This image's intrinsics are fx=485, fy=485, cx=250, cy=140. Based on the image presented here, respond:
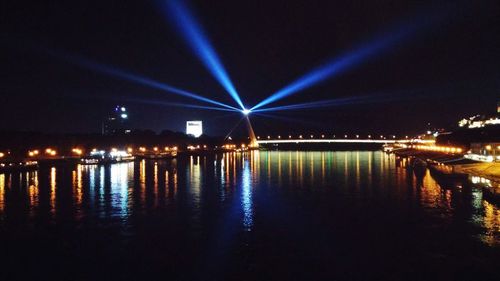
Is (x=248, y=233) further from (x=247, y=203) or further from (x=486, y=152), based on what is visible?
(x=486, y=152)

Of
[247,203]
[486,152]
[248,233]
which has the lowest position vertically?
[248,233]

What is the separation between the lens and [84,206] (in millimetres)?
16938

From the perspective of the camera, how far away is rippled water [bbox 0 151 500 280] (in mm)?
9242

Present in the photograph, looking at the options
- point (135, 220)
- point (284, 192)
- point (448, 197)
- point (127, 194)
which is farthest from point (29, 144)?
point (448, 197)

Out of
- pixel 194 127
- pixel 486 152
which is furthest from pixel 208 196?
pixel 194 127

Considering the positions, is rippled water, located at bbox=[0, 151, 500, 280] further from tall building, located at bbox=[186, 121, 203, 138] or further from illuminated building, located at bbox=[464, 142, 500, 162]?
tall building, located at bbox=[186, 121, 203, 138]

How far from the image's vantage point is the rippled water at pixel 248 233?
924 centimetres

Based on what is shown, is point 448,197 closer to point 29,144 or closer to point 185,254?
point 185,254

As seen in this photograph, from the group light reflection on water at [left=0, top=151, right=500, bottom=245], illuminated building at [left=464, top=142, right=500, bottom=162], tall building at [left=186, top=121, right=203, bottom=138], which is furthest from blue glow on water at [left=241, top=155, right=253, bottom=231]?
tall building at [left=186, top=121, right=203, bottom=138]

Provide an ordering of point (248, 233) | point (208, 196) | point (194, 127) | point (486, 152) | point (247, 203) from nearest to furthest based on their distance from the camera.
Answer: point (248, 233), point (247, 203), point (208, 196), point (486, 152), point (194, 127)

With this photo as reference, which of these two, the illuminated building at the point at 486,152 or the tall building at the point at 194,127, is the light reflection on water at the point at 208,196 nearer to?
the illuminated building at the point at 486,152

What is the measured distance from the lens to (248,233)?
12398 mm

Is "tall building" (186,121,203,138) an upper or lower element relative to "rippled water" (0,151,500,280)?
upper

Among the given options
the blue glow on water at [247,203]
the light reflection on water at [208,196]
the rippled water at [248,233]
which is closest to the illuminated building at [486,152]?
the light reflection on water at [208,196]
